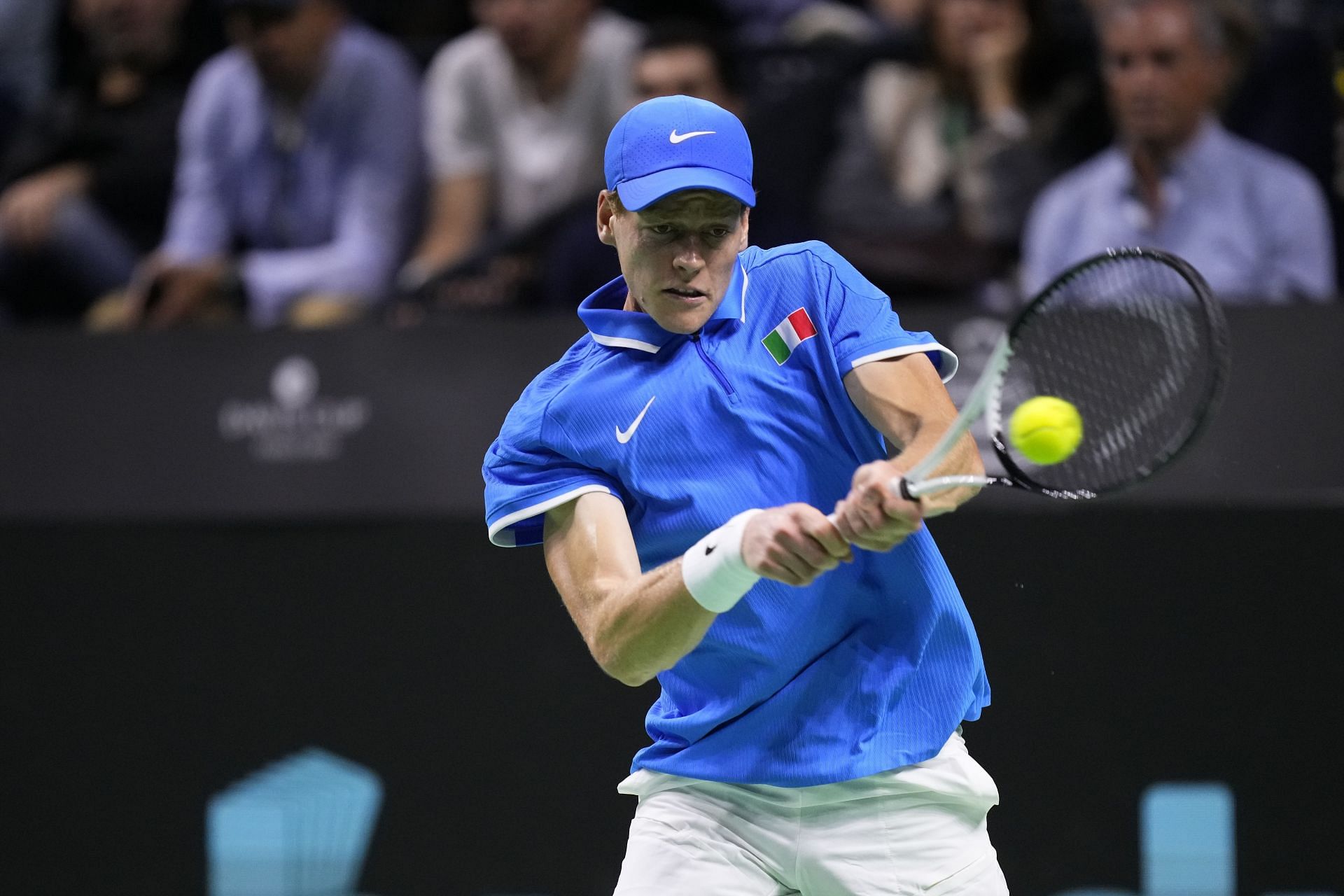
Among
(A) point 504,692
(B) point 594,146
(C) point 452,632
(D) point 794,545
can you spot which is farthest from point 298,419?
(D) point 794,545

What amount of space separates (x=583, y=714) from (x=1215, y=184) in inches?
92.0

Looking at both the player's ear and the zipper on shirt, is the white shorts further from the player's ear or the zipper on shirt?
the player's ear

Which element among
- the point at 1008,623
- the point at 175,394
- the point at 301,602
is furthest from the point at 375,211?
the point at 1008,623

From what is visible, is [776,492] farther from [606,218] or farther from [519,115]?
[519,115]

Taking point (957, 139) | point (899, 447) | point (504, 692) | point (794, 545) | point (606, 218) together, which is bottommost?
point (504, 692)

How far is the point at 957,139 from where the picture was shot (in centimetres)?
549

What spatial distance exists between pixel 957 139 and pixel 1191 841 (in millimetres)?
2181

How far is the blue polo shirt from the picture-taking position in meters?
2.82

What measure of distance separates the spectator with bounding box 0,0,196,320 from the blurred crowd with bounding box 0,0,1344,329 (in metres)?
0.01

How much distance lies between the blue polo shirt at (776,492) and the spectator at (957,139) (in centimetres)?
243

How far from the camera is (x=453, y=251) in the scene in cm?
576

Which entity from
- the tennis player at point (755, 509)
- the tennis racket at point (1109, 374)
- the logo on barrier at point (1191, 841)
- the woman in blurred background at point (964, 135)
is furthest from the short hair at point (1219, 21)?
the tennis player at point (755, 509)

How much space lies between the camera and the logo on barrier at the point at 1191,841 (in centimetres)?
473

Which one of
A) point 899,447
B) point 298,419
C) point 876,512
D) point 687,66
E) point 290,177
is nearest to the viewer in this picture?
point 876,512
